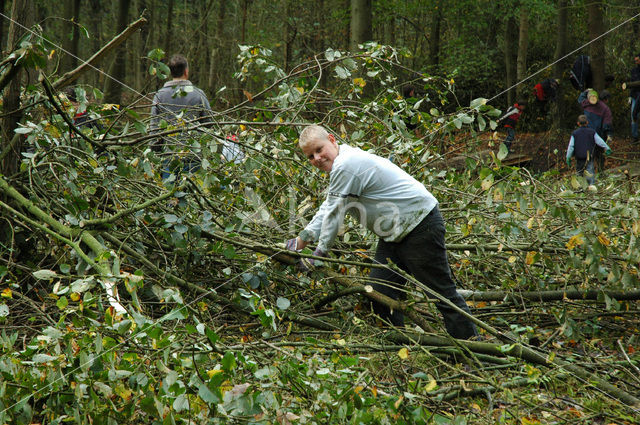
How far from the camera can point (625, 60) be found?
51.7 feet

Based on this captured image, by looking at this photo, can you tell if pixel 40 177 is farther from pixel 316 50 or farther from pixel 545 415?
pixel 316 50

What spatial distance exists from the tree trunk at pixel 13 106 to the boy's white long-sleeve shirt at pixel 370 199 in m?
1.93

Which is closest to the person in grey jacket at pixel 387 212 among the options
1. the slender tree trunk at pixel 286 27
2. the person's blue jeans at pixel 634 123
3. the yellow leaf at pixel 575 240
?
the yellow leaf at pixel 575 240

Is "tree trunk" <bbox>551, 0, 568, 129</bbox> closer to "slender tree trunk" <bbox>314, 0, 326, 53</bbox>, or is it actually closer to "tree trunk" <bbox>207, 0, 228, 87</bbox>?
"slender tree trunk" <bbox>314, 0, 326, 53</bbox>

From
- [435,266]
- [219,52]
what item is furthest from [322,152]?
[219,52]

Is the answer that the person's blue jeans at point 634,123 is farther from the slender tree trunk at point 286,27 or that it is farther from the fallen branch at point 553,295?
the fallen branch at point 553,295

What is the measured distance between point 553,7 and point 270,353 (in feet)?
49.1

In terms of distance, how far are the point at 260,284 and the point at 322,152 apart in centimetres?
101

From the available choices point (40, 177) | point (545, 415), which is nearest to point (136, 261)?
point (40, 177)

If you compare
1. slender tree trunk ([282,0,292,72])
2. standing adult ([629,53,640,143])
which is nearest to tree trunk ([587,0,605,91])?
standing adult ([629,53,640,143])

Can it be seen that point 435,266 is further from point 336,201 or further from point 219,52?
point 219,52

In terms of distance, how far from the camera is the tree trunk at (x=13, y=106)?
12.5 ft

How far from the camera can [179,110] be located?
16.8 feet

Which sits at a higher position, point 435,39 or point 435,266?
point 435,39
